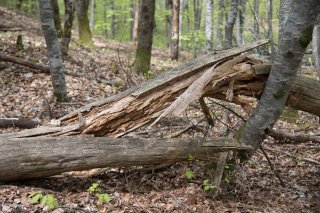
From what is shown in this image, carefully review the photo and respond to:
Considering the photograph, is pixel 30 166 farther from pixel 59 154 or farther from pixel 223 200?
pixel 223 200

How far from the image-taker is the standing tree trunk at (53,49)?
7254 mm

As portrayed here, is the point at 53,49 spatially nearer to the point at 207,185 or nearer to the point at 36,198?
the point at 36,198

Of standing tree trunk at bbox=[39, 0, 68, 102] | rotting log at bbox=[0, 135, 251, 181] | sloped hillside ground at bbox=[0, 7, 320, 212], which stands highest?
standing tree trunk at bbox=[39, 0, 68, 102]

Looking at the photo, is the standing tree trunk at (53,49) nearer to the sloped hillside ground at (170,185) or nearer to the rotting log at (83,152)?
the sloped hillside ground at (170,185)

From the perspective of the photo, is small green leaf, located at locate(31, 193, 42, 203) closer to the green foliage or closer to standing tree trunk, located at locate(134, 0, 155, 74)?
the green foliage

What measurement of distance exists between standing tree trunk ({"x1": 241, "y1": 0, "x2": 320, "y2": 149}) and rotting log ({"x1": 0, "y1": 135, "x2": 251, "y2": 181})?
331 mm

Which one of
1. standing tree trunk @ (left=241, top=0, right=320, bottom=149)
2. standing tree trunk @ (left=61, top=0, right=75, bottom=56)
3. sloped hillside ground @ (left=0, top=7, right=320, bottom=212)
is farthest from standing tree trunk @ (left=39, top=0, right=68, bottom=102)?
standing tree trunk @ (left=241, top=0, right=320, bottom=149)

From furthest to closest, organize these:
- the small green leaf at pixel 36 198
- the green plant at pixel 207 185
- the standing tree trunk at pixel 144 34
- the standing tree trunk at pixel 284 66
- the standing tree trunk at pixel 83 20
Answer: the standing tree trunk at pixel 83 20 → the standing tree trunk at pixel 144 34 → the green plant at pixel 207 185 → the standing tree trunk at pixel 284 66 → the small green leaf at pixel 36 198

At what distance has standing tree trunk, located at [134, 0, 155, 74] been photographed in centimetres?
1046

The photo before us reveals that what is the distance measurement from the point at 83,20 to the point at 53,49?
738 centimetres

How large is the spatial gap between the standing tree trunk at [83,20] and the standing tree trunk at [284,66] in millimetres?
10811

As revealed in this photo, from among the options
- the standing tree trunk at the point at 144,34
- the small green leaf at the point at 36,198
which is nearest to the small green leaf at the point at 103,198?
the small green leaf at the point at 36,198

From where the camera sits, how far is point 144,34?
35.2ft

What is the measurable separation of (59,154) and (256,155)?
12.5ft
